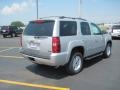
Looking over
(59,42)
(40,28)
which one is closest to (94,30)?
(40,28)

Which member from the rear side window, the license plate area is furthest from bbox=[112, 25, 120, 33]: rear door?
the license plate area

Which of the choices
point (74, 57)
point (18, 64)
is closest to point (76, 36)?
point (74, 57)

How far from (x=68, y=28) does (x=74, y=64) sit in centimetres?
132

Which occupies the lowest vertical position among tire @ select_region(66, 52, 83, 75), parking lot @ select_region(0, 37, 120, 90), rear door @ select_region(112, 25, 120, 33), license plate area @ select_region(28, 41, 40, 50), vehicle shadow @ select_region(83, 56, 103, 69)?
parking lot @ select_region(0, 37, 120, 90)

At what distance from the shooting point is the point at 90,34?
27.7 feet

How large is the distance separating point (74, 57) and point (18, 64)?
291cm

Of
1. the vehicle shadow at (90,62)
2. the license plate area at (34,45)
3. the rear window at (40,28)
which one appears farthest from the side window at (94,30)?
the license plate area at (34,45)

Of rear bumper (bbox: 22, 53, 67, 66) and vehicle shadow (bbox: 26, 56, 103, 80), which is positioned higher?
rear bumper (bbox: 22, 53, 67, 66)

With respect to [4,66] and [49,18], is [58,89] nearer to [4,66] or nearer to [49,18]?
[49,18]

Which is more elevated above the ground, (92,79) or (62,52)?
(62,52)

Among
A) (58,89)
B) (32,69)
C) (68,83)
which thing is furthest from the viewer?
(32,69)

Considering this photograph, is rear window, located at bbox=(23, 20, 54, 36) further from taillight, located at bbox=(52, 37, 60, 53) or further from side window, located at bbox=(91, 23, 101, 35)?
side window, located at bbox=(91, 23, 101, 35)

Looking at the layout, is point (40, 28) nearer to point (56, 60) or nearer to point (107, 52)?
point (56, 60)

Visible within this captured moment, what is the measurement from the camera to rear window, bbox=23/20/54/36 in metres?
6.86
